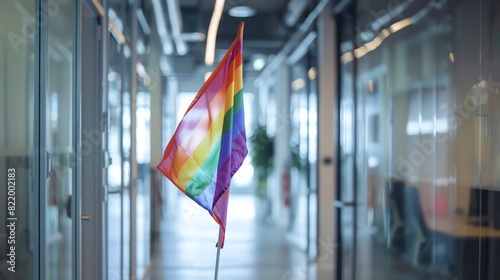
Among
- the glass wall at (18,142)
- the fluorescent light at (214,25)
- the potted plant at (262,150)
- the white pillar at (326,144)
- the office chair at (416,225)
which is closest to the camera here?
the glass wall at (18,142)

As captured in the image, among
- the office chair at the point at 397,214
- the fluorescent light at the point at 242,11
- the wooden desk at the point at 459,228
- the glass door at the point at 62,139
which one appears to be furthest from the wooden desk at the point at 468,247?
the fluorescent light at the point at 242,11

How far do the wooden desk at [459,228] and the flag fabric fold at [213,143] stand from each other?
1642mm

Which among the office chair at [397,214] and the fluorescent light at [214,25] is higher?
the fluorescent light at [214,25]

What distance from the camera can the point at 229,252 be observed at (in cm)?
829

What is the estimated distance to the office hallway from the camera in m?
6.81

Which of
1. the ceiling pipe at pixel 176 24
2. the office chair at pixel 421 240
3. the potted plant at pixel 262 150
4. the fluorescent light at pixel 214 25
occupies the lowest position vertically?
the office chair at pixel 421 240

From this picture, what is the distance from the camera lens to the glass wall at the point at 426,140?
13.2ft

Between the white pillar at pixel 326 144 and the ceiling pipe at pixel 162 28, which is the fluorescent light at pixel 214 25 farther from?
the white pillar at pixel 326 144

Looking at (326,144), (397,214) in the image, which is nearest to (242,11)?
(326,144)

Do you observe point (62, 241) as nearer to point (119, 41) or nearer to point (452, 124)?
point (119, 41)

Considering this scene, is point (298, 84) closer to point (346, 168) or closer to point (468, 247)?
point (346, 168)

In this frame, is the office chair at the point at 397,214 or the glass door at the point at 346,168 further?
the glass door at the point at 346,168

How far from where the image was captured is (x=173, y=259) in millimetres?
7691

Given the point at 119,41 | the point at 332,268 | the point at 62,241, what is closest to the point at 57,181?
the point at 62,241
